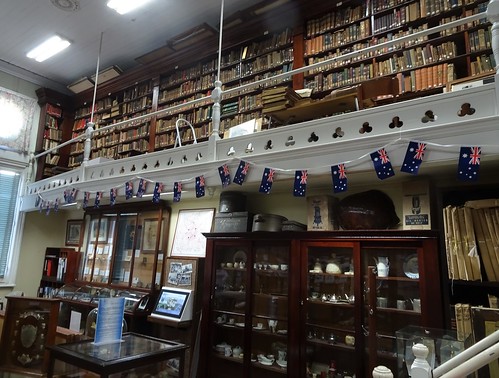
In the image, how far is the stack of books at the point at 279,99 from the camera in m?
3.30

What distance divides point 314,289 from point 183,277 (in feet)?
5.43

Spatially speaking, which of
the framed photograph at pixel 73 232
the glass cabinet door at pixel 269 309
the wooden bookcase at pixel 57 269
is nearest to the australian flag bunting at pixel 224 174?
the glass cabinet door at pixel 269 309

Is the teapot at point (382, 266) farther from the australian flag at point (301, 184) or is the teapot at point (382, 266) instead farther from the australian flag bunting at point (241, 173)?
the australian flag bunting at point (241, 173)

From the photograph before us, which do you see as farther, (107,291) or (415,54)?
(107,291)

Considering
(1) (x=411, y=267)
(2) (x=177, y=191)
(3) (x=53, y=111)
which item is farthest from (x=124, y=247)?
(1) (x=411, y=267)

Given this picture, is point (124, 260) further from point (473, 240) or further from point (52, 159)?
point (473, 240)

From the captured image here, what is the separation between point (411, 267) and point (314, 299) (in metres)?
0.88

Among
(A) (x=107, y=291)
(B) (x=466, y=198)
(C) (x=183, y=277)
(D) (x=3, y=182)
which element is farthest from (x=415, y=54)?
(D) (x=3, y=182)

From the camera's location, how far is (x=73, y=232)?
20.8ft

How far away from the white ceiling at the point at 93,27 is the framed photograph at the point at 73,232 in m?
2.81

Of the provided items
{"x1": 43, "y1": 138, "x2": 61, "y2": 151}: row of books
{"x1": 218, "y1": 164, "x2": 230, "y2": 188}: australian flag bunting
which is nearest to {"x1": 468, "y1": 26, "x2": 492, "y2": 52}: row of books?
{"x1": 218, "y1": 164, "x2": 230, "y2": 188}: australian flag bunting

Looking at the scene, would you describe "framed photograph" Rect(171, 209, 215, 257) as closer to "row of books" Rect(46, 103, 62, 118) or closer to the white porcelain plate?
the white porcelain plate

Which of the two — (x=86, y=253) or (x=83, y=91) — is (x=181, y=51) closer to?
(x=83, y=91)

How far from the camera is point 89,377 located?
6.20 feet
